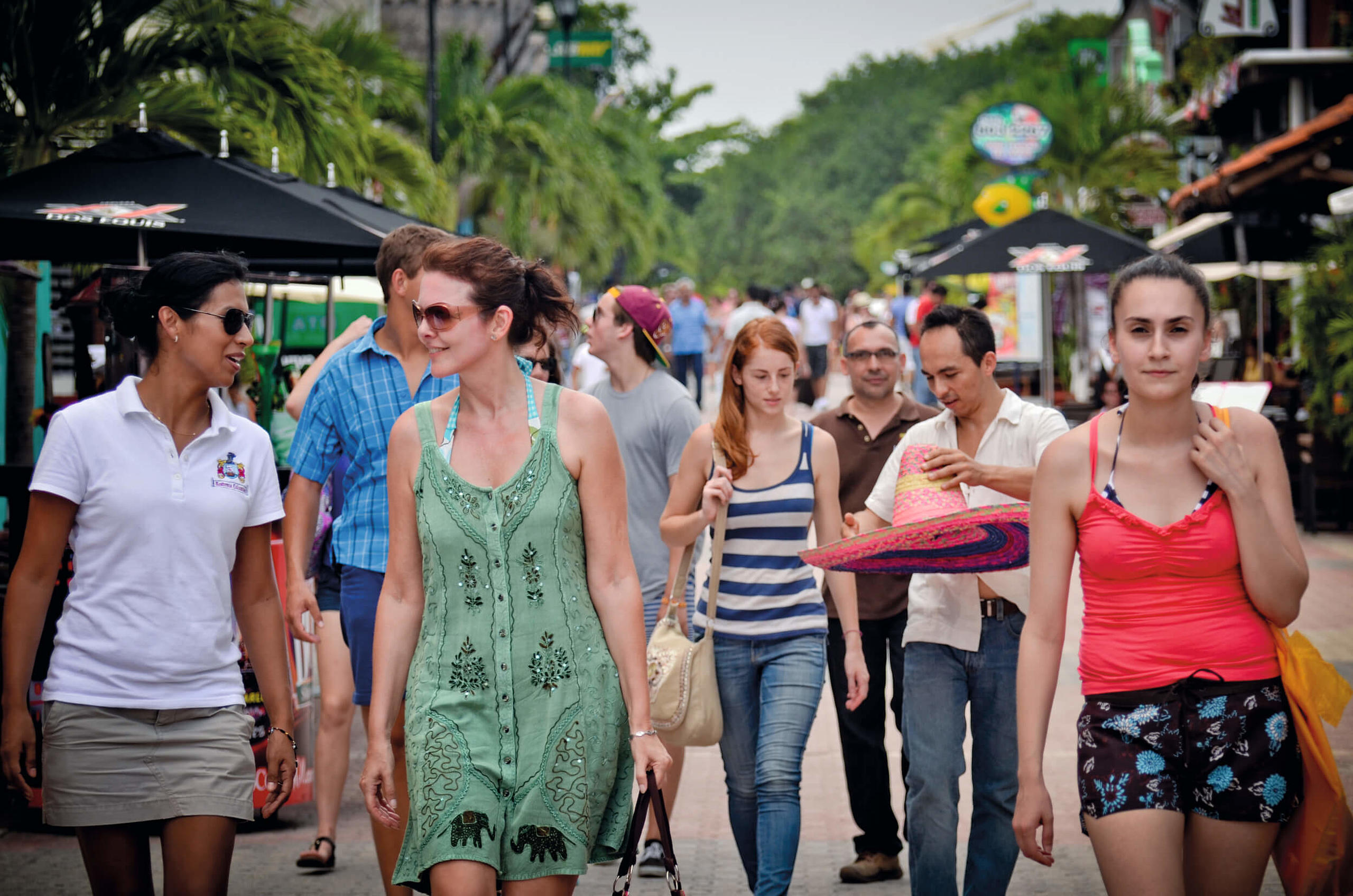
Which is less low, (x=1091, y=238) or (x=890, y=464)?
(x=1091, y=238)

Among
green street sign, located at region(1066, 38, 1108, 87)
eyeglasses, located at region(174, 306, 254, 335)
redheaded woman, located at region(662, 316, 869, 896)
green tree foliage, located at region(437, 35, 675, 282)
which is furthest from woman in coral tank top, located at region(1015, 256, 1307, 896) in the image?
green street sign, located at region(1066, 38, 1108, 87)

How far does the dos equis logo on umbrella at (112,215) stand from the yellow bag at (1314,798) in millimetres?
5464

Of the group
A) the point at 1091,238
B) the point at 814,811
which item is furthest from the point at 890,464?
the point at 1091,238

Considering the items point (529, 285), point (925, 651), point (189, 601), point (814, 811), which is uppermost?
point (529, 285)

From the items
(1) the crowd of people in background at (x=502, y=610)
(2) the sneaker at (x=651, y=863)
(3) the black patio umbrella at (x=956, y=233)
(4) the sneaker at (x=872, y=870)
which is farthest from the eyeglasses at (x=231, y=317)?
(3) the black patio umbrella at (x=956, y=233)

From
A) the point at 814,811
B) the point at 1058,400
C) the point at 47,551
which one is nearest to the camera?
the point at 47,551

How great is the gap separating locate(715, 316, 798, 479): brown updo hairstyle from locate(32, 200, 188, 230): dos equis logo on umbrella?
3.16 metres

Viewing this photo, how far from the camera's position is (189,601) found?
11.4 feet

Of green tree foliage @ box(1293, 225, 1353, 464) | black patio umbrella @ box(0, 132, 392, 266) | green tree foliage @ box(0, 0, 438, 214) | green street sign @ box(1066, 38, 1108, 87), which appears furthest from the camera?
green street sign @ box(1066, 38, 1108, 87)

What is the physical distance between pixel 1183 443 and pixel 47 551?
2.70 meters

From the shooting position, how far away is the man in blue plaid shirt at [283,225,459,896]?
4574 millimetres

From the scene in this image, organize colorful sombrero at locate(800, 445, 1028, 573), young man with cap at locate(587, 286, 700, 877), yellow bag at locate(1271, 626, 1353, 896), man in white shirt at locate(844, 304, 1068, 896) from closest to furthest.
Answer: yellow bag at locate(1271, 626, 1353, 896) < colorful sombrero at locate(800, 445, 1028, 573) < man in white shirt at locate(844, 304, 1068, 896) < young man with cap at locate(587, 286, 700, 877)

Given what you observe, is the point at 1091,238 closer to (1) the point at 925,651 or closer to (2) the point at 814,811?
(2) the point at 814,811

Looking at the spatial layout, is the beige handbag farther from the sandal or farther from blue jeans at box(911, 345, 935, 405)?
blue jeans at box(911, 345, 935, 405)
